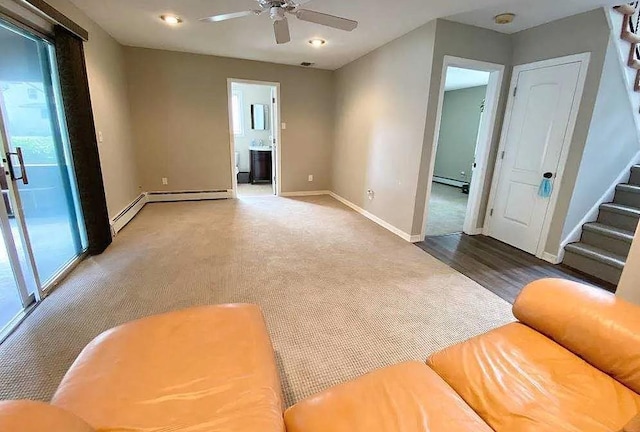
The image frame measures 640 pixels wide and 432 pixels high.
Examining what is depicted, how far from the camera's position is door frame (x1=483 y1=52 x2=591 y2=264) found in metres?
2.87

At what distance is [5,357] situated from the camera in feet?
5.61

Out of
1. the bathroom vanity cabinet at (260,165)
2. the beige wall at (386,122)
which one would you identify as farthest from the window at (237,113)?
the beige wall at (386,122)

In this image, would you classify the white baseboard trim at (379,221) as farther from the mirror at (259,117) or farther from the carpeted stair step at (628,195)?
the mirror at (259,117)

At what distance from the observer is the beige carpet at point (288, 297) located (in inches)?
68.4

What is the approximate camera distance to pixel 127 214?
13.4 feet

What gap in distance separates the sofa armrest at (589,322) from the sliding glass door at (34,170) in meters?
3.16

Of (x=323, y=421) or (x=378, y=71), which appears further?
(x=378, y=71)

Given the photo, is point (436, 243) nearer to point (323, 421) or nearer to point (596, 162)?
point (596, 162)

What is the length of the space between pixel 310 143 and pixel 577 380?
5.35 m

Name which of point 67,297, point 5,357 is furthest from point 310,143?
point 5,357

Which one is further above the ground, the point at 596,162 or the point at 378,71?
the point at 378,71

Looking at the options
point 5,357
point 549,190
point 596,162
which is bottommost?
point 5,357

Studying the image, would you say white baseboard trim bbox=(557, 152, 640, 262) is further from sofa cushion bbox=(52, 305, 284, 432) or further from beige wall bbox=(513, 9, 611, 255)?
sofa cushion bbox=(52, 305, 284, 432)

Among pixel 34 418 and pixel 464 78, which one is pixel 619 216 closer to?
pixel 464 78
